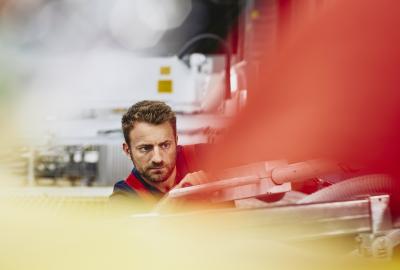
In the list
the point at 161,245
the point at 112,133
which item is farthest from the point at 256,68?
the point at 161,245

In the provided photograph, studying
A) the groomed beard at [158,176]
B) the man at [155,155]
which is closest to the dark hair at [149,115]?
the man at [155,155]

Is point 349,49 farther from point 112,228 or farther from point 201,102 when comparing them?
point 112,228

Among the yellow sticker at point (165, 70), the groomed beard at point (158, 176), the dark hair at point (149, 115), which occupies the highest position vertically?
the yellow sticker at point (165, 70)

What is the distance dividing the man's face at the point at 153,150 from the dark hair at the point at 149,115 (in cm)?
2

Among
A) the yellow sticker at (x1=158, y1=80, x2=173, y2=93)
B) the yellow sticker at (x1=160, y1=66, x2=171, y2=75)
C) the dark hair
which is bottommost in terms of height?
the dark hair

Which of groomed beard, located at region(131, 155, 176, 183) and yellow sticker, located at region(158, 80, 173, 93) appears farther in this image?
yellow sticker, located at region(158, 80, 173, 93)

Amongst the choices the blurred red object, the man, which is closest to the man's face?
the man

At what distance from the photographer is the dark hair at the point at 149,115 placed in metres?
1.41

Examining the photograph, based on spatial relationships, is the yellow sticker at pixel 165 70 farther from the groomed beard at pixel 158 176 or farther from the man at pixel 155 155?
the groomed beard at pixel 158 176

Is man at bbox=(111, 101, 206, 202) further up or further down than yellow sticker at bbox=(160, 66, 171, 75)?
further down

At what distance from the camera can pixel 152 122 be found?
140cm

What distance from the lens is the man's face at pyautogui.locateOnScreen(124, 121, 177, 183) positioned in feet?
4.52

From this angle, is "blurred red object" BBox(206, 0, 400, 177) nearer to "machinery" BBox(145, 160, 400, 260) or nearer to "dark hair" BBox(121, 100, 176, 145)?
"machinery" BBox(145, 160, 400, 260)

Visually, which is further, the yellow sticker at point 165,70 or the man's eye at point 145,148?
the yellow sticker at point 165,70
